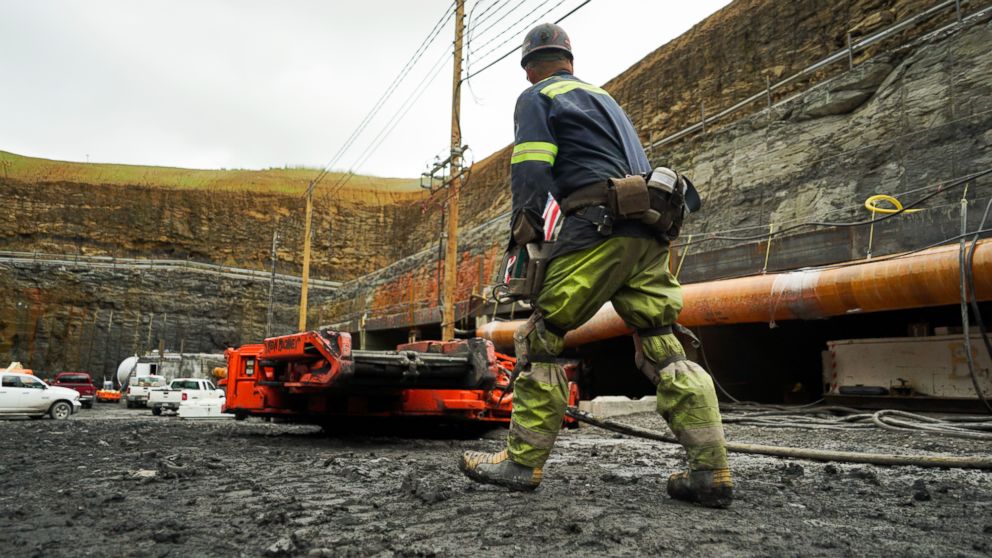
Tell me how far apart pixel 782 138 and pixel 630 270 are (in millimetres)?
13858

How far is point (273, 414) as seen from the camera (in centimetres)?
706

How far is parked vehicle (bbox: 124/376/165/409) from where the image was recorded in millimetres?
24812

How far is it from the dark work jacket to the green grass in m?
56.8

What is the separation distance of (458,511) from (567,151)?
159 cm

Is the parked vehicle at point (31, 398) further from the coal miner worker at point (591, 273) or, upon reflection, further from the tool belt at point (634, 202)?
the tool belt at point (634, 202)

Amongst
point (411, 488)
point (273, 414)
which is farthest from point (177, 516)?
point (273, 414)

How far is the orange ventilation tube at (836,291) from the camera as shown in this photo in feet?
24.4

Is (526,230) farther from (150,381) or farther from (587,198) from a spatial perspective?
(150,381)

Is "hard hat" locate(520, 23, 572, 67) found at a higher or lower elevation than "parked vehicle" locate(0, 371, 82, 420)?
higher

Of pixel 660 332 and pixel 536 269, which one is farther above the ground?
pixel 536 269

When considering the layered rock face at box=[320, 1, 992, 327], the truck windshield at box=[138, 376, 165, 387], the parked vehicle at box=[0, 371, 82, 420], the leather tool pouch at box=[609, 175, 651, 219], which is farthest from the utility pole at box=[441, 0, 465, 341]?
the truck windshield at box=[138, 376, 165, 387]

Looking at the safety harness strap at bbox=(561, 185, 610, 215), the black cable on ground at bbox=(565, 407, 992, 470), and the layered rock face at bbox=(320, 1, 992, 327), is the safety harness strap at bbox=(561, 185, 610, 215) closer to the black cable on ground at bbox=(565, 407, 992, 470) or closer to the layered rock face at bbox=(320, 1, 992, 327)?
the black cable on ground at bbox=(565, 407, 992, 470)

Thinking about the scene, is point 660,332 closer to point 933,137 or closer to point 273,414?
point 273,414

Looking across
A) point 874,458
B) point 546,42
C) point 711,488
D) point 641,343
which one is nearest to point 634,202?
point 641,343
